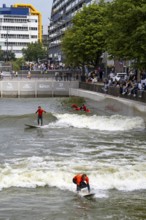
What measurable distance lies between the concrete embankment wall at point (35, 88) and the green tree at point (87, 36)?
4.21 m

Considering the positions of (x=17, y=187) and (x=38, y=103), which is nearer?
(x=17, y=187)

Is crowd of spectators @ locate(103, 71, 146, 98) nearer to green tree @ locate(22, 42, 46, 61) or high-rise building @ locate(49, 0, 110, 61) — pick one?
high-rise building @ locate(49, 0, 110, 61)

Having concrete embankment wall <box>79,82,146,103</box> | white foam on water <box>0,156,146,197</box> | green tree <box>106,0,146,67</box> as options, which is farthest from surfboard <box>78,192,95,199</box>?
concrete embankment wall <box>79,82,146,103</box>

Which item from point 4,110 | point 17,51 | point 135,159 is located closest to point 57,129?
point 135,159

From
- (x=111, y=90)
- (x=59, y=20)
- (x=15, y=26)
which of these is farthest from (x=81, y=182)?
(x=15, y=26)

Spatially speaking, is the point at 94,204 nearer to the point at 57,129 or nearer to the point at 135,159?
the point at 135,159

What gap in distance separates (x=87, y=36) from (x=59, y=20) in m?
88.3

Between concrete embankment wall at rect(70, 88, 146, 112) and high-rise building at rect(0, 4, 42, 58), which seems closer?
concrete embankment wall at rect(70, 88, 146, 112)

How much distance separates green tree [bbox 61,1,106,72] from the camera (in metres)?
66.1

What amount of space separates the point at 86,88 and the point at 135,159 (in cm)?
3895

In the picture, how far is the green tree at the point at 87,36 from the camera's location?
66.1 metres

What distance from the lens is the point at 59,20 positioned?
152 metres

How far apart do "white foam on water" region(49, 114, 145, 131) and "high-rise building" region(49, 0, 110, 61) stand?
275 ft

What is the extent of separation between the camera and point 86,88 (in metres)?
62.5
